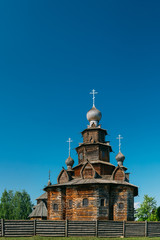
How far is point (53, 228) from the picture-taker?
62.6ft

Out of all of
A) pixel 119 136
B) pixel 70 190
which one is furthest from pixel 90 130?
pixel 70 190

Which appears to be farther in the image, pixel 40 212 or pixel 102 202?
pixel 40 212

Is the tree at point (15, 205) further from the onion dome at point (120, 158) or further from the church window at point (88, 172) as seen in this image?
the church window at point (88, 172)

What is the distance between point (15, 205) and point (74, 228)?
45183mm

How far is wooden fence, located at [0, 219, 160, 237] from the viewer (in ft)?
61.0

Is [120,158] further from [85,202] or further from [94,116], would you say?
[85,202]

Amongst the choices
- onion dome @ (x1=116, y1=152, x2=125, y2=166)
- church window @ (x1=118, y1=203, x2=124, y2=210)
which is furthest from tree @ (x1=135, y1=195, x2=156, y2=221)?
church window @ (x1=118, y1=203, x2=124, y2=210)

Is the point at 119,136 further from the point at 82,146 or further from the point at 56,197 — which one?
the point at 56,197

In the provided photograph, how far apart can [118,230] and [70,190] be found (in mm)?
10197

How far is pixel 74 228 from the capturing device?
63.6 feet

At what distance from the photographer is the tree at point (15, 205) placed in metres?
58.7

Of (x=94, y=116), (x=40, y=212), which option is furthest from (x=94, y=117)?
(x=40, y=212)

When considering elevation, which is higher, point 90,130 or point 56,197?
point 90,130

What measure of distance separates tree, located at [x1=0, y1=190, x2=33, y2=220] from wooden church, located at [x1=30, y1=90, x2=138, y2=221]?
31402 mm
